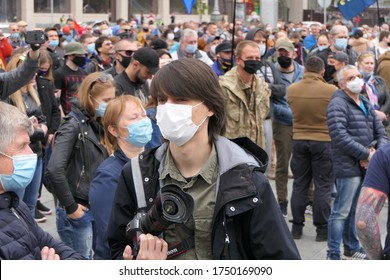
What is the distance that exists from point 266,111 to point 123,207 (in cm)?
472

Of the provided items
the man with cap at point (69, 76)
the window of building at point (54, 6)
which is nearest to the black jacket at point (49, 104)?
the man with cap at point (69, 76)

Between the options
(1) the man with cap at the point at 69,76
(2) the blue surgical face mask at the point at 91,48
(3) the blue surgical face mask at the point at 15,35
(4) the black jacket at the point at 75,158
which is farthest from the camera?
(3) the blue surgical face mask at the point at 15,35

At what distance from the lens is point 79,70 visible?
10.2 metres

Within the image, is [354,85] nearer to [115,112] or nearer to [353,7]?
[115,112]

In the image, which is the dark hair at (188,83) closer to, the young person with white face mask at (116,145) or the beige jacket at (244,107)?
the young person with white face mask at (116,145)

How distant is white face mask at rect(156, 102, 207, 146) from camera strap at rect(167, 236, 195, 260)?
36cm

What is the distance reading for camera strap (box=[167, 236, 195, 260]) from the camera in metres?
2.86

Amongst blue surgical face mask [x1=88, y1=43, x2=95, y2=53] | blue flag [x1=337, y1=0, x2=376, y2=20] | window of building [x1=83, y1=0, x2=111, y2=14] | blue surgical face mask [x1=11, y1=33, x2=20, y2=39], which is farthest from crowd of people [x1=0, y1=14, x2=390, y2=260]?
window of building [x1=83, y1=0, x2=111, y2=14]

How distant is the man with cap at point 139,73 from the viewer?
7.22 m

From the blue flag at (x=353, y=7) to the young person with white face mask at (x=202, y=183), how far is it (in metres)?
13.1

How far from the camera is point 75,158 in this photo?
5.46 meters

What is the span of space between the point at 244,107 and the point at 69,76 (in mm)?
3301

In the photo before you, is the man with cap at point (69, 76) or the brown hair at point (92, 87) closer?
the brown hair at point (92, 87)
